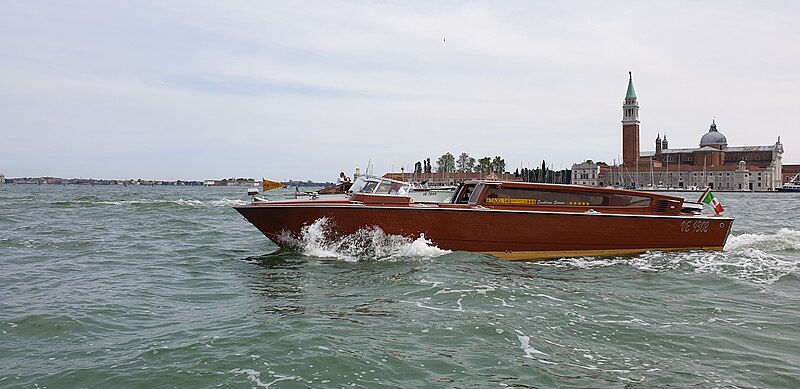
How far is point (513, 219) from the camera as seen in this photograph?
496 inches

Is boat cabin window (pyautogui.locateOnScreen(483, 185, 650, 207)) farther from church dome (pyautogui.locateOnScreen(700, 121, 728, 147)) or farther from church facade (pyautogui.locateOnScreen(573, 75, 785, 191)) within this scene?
church dome (pyautogui.locateOnScreen(700, 121, 728, 147))

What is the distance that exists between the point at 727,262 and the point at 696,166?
139476 millimetres

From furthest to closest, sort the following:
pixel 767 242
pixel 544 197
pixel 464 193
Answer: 1. pixel 767 242
2. pixel 464 193
3. pixel 544 197

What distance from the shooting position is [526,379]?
5.36 meters

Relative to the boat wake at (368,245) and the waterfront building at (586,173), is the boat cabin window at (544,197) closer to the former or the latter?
the boat wake at (368,245)

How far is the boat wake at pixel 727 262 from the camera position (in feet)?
36.8

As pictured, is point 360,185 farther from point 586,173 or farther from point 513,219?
point 586,173

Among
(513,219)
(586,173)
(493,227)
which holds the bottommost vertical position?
(493,227)

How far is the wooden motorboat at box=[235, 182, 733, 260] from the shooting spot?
40.2ft

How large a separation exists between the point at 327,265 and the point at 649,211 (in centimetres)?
745

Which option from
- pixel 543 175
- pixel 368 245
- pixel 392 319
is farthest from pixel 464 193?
pixel 543 175

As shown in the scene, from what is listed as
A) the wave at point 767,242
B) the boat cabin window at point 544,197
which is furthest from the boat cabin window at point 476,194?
the wave at point 767,242

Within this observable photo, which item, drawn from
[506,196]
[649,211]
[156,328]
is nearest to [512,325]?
[156,328]

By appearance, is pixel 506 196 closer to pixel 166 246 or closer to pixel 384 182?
pixel 384 182
